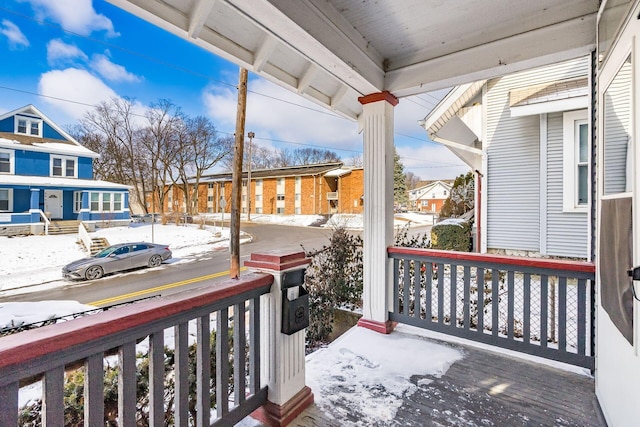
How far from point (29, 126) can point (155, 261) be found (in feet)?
31.2

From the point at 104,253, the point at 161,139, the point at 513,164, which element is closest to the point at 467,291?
the point at 513,164

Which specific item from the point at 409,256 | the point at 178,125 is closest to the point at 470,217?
the point at 409,256

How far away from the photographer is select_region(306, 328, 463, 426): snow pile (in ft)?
6.02

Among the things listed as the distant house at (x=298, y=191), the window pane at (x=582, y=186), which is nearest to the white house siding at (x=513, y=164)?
the window pane at (x=582, y=186)

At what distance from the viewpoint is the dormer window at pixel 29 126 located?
39.7 ft

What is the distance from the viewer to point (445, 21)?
2.18 m

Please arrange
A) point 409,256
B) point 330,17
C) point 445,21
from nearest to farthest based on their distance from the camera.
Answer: point 330,17 < point 445,21 < point 409,256

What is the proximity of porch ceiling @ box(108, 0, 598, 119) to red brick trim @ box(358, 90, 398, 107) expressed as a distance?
8 cm

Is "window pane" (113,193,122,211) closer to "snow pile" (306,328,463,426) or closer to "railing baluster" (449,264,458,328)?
"snow pile" (306,328,463,426)

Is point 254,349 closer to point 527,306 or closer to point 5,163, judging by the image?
point 527,306

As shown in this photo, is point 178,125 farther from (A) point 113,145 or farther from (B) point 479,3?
(B) point 479,3

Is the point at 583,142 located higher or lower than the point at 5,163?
lower

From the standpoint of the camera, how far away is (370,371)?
2232 mm

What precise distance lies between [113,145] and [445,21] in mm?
13544
